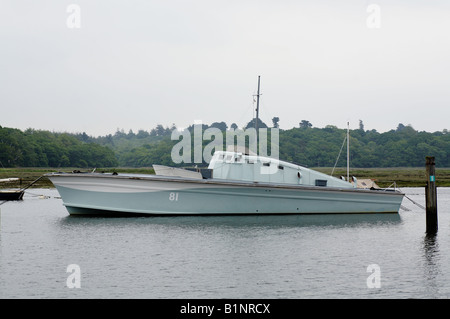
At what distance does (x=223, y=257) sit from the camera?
22797 mm

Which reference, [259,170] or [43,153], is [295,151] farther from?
[259,170]

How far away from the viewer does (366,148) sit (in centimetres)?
16400

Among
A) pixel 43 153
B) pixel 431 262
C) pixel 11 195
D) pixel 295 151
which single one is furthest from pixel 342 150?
A: pixel 431 262

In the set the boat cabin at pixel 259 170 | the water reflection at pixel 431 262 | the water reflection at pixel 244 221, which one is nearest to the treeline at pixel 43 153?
the water reflection at pixel 244 221

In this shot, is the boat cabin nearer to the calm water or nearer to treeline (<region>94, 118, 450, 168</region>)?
the calm water

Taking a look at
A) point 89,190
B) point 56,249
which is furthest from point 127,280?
point 89,190

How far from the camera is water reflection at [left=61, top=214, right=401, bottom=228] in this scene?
32.1m

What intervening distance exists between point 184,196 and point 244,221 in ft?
12.1

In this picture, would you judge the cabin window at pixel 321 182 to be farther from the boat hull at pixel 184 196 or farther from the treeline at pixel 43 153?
the treeline at pixel 43 153

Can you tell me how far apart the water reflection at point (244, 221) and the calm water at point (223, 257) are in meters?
0.06

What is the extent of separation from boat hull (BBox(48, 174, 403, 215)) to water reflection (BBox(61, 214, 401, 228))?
0.41 m

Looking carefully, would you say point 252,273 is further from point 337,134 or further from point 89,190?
point 337,134

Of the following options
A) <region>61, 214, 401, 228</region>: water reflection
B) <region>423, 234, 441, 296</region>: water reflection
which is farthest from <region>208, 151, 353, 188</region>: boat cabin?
<region>423, 234, 441, 296</region>: water reflection
